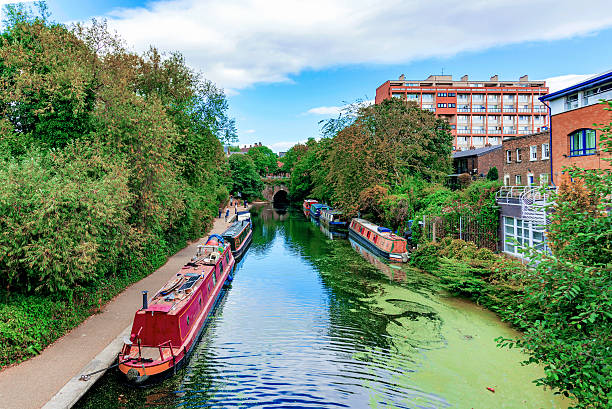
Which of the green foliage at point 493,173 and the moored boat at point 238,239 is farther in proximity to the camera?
the green foliage at point 493,173

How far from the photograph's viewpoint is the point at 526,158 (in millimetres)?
26969

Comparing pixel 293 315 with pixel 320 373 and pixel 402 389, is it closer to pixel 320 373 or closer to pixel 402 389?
pixel 320 373

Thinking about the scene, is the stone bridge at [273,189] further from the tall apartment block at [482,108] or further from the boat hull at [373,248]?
the boat hull at [373,248]

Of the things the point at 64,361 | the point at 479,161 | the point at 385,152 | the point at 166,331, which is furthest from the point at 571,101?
the point at 64,361

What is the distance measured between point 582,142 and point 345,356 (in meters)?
17.7

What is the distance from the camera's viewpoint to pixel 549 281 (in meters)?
4.47

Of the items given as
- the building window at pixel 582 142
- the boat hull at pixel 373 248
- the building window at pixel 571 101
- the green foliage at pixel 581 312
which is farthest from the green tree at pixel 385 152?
the green foliage at pixel 581 312

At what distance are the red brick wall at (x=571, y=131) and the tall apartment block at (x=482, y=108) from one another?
4247 centimetres

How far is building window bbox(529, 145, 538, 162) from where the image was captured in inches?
1023

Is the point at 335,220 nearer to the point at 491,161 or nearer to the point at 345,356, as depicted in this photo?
the point at 491,161

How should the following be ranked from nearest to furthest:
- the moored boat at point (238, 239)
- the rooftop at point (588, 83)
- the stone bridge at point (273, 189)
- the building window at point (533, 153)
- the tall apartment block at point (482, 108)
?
1. the rooftop at point (588, 83)
2. the moored boat at point (238, 239)
3. the building window at point (533, 153)
4. the tall apartment block at point (482, 108)
5. the stone bridge at point (273, 189)

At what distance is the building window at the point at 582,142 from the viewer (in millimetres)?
19281

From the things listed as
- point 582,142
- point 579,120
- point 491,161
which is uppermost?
point 579,120

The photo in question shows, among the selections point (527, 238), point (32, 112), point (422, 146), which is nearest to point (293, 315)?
point (527, 238)
